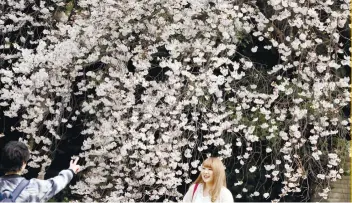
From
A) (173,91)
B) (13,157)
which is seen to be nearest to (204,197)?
(13,157)

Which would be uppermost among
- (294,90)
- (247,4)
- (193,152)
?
(247,4)

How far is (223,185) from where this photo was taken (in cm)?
399

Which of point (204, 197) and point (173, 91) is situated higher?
point (173, 91)

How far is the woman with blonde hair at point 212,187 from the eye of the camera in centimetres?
393

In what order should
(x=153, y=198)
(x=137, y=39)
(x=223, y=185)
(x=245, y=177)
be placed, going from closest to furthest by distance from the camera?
1. (x=223, y=185)
2. (x=153, y=198)
3. (x=137, y=39)
4. (x=245, y=177)

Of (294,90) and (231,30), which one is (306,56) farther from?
(231,30)

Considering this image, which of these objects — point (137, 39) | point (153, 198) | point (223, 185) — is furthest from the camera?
point (137, 39)

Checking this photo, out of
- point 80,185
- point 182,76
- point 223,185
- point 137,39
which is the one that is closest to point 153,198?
point 80,185

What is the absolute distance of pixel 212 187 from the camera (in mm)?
3961

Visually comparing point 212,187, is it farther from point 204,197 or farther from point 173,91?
point 173,91

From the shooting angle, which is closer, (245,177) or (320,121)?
(320,121)

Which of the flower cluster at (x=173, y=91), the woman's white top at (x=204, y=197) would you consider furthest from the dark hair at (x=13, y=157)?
the flower cluster at (x=173, y=91)

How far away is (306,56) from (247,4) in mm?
904

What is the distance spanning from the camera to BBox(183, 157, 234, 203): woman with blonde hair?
3.93 m
